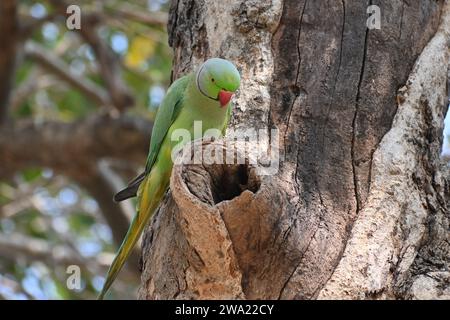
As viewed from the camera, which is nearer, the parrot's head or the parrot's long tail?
the parrot's head

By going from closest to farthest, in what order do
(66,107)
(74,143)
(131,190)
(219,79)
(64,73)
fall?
(219,79), (131,190), (74,143), (64,73), (66,107)

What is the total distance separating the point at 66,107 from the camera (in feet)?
27.5

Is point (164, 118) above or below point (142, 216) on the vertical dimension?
above

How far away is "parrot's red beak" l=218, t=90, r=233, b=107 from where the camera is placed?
3.29 m

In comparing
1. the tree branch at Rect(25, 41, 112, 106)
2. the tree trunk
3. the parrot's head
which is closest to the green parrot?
the parrot's head

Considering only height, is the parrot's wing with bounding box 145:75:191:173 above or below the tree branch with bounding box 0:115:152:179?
above

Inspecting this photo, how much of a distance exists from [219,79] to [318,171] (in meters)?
0.59

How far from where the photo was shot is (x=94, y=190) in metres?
6.45

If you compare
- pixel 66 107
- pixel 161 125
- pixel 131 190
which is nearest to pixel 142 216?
pixel 131 190

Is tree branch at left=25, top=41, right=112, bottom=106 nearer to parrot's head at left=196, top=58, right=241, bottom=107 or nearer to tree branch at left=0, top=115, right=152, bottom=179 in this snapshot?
tree branch at left=0, top=115, right=152, bottom=179

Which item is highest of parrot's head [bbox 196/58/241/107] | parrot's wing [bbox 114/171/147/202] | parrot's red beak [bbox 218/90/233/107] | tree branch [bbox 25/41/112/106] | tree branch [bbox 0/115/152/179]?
parrot's head [bbox 196/58/241/107]

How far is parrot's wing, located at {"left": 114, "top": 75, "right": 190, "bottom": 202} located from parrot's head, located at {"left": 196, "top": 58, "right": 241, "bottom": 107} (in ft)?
0.49

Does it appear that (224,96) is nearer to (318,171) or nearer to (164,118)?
(164,118)
